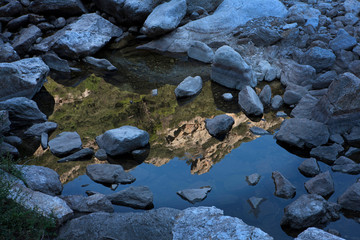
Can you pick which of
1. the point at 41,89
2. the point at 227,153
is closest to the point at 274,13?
the point at 227,153

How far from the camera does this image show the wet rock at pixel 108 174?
4.13 m

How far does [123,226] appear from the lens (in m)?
3.15

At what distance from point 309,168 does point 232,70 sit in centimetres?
227

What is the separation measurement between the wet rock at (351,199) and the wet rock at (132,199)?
1809 mm

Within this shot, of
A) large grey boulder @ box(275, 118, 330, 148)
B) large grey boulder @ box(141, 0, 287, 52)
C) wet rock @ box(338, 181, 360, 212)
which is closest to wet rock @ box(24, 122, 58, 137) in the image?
large grey boulder @ box(275, 118, 330, 148)

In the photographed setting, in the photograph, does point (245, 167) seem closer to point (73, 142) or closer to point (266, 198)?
point (266, 198)

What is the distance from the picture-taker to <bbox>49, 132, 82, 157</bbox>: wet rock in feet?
15.2

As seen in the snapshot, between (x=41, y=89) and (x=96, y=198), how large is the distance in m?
3.33

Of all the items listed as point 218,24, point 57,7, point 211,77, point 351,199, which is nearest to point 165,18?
point 218,24

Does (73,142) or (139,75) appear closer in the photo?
(73,142)

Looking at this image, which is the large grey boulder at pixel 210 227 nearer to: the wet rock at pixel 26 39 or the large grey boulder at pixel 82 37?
the large grey boulder at pixel 82 37

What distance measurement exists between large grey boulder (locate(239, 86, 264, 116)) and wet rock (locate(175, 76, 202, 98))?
719 millimetres

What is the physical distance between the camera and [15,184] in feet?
11.0

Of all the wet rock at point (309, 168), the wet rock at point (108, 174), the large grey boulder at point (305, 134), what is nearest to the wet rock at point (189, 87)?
the large grey boulder at point (305, 134)
